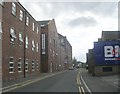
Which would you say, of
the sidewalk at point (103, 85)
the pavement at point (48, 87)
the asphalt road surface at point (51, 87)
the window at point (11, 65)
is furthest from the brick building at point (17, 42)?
the sidewalk at point (103, 85)

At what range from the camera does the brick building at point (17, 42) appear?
100 feet

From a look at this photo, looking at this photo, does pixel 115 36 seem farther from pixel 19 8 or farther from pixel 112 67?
pixel 19 8

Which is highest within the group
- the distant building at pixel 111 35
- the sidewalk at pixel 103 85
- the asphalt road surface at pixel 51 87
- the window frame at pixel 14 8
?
the distant building at pixel 111 35

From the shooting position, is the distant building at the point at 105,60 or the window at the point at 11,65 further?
the distant building at the point at 105,60

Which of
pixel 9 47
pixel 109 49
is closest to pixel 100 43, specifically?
pixel 109 49

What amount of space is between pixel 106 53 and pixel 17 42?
18830mm

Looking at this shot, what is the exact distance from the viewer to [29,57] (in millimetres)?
44062

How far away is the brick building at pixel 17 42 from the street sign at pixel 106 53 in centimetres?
1042

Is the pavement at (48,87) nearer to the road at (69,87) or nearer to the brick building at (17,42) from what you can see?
the road at (69,87)

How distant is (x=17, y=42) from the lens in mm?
36000

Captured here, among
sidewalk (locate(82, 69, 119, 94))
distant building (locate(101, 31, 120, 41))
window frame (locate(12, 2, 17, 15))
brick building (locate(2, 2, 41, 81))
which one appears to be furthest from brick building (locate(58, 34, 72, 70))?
sidewalk (locate(82, 69, 119, 94))

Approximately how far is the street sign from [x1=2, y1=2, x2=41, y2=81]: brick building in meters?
10.4

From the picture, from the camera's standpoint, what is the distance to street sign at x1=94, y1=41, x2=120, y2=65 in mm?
49156

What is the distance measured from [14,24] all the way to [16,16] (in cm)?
137
